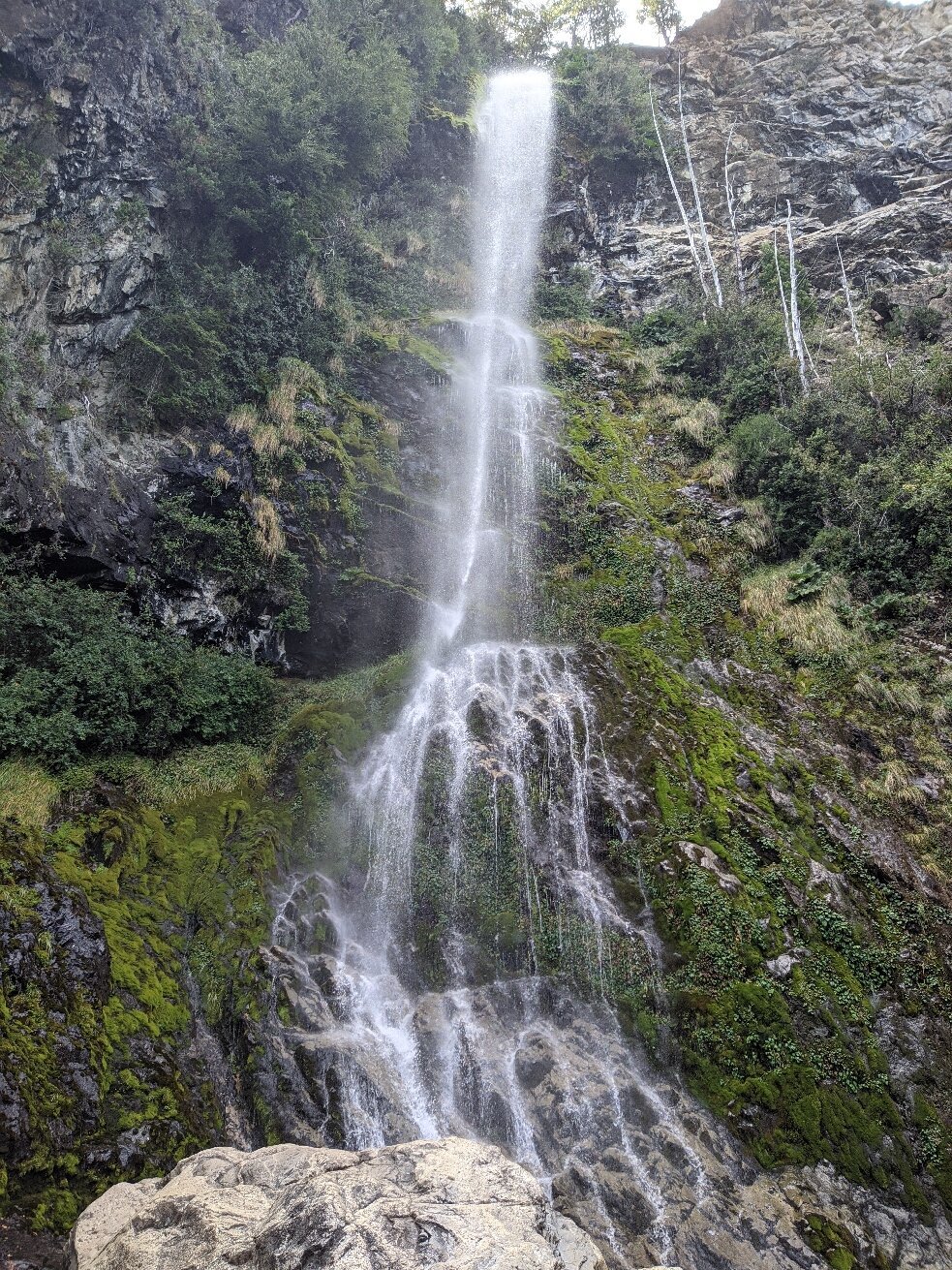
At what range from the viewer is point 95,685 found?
984 centimetres

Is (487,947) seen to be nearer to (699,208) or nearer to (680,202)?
(699,208)

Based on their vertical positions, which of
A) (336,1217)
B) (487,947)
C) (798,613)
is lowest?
(336,1217)

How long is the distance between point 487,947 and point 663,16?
118 ft

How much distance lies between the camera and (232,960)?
8.23 metres

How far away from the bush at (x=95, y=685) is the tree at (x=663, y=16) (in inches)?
1268

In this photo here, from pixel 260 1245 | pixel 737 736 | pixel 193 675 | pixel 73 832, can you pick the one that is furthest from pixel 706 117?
pixel 260 1245

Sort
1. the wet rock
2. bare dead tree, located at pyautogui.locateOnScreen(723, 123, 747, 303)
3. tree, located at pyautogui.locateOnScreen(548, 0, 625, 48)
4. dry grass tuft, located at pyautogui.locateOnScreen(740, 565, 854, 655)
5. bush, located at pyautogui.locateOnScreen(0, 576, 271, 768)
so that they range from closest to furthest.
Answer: the wet rock → bush, located at pyautogui.locateOnScreen(0, 576, 271, 768) → dry grass tuft, located at pyautogui.locateOnScreen(740, 565, 854, 655) → bare dead tree, located at pyautogui.locateOnScreen(723, 123, 747, 303) → tree, located at pyautogui.locateOnScreen(548, 0, 625, 48)

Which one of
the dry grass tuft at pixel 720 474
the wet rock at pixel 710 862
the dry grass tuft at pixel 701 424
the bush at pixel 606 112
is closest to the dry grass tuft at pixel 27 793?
the wet rock at pixel 710 862

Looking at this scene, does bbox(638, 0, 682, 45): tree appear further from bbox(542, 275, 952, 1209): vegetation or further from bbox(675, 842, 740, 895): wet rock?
bbox(675, 842, 740, 895): wet rock

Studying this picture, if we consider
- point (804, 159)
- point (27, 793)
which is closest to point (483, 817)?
point (27, 793)

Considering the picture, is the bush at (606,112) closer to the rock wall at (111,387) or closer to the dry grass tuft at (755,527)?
the rock wall at (111,387)

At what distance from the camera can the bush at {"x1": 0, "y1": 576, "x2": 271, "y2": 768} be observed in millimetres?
9203

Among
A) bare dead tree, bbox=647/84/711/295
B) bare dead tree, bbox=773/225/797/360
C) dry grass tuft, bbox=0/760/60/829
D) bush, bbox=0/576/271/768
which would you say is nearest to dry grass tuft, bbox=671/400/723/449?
bare dead tree, bbox=773/225/797/360

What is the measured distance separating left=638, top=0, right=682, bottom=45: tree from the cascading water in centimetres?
2877
